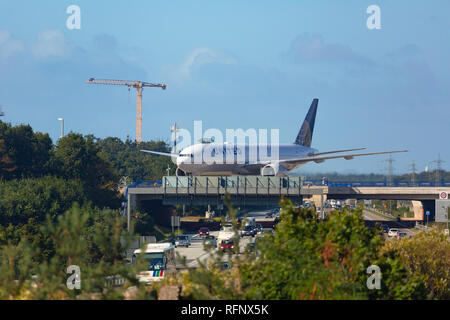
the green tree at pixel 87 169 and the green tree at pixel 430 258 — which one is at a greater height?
the green tree at pixel 87 169

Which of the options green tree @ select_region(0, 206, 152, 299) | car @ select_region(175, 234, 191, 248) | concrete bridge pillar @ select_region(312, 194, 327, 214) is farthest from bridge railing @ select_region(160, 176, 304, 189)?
green tree @ select_region(0, 206, 152, 299)

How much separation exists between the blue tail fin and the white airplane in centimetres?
664

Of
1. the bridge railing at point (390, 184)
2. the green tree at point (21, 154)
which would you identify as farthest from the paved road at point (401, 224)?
the green tree at point (21, 154)

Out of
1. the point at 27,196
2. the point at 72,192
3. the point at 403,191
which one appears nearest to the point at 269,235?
the point at 27,196

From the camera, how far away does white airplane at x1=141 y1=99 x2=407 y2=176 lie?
88.9 m

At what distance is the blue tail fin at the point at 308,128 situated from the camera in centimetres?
11281

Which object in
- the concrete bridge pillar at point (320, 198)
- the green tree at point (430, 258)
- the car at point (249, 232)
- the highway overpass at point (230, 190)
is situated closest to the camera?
the green tree at point (430, 258)

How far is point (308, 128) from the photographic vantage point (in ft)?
377

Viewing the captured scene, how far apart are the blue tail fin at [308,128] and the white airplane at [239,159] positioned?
6.64 m

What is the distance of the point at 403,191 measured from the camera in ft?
331

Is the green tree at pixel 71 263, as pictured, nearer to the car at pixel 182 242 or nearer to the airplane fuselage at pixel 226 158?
the car at pixel 182 242
